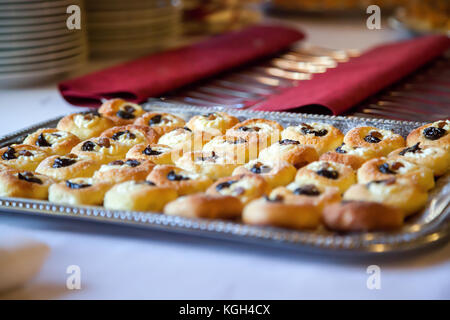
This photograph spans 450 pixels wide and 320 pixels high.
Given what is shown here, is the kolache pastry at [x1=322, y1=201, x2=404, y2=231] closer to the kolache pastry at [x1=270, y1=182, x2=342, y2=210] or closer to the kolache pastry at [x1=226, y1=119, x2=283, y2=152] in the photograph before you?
the kolache pastry at [x1=270, y1=182, x2=342, y2=210]

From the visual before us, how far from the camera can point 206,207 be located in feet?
3.87

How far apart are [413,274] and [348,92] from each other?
42.8 inches

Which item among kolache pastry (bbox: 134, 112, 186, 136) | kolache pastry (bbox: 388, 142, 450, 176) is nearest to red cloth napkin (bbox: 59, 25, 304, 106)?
kolache pastry (bbox: 134, 112, 186, 136)

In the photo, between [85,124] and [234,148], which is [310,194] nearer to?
[234,148]

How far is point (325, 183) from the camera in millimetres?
1311

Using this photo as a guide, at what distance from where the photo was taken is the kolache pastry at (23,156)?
151cm

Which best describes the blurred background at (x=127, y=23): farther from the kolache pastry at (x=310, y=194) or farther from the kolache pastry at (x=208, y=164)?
the kolache pastry at (x=310, y=194)

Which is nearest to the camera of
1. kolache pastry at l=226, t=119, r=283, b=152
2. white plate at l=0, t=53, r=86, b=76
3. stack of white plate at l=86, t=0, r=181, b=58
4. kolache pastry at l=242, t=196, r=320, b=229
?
kolache pastry at l=242, t=196, r=320, b=229

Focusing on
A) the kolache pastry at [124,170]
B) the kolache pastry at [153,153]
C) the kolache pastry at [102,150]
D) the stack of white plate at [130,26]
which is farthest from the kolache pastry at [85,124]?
the stack of white plate at [130,26]

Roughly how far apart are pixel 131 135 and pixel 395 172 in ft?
2.43

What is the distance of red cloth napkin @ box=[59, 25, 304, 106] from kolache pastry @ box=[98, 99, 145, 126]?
0.20 meters

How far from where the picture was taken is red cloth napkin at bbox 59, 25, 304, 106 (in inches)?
88.8

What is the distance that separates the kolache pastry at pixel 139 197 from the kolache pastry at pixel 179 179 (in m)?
0.03
